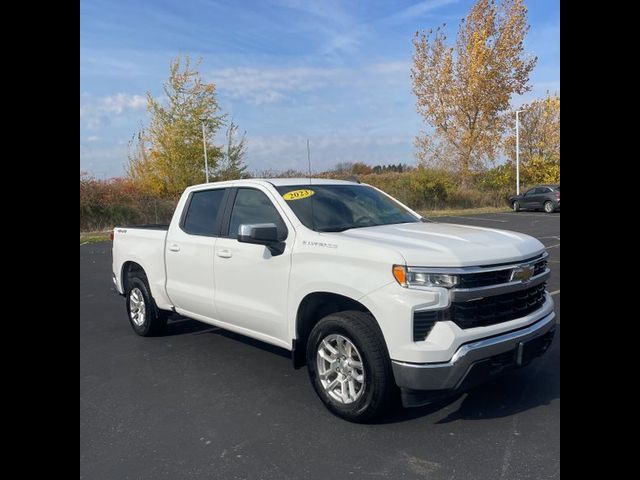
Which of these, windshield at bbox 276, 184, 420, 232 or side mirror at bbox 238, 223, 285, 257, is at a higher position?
windshield at bbox 276, 184, 420, 232

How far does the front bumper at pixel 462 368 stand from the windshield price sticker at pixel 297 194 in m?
1.83

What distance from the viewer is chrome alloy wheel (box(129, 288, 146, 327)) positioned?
20.9ft

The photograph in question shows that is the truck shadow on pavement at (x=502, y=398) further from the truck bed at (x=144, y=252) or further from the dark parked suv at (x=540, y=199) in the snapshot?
the dark parked suv at (x=540, y=199)

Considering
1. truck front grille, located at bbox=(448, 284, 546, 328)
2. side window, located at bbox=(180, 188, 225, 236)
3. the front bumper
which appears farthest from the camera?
side window, located at bbox=(180, 188, 225, 236)

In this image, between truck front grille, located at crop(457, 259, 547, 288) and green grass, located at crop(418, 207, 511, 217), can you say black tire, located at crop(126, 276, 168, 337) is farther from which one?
green grass, located at crop(418, 207, 511, 217)

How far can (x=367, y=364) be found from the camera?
3.65 m

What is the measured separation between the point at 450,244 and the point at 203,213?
2.79 meters

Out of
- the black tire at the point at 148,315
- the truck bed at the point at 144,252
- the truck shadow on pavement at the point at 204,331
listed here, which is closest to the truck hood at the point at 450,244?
the truck shadow on pavement at the point at 204,331

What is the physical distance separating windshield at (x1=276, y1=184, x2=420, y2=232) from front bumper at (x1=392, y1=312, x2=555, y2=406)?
57.6 inches

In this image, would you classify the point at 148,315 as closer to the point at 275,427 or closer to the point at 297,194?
the point at 297,194

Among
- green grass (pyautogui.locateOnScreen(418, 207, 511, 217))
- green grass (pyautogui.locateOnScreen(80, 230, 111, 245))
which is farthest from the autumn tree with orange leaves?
green grass (pyautogui.locateOnScreen(80, 230, 111, 245))

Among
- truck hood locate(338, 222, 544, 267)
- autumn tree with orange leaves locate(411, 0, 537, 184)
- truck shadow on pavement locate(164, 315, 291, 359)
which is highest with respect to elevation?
autumn tree with orange leaves locate(411, 0, 537, 184)

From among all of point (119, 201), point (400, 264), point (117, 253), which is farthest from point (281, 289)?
point (119, 201)
